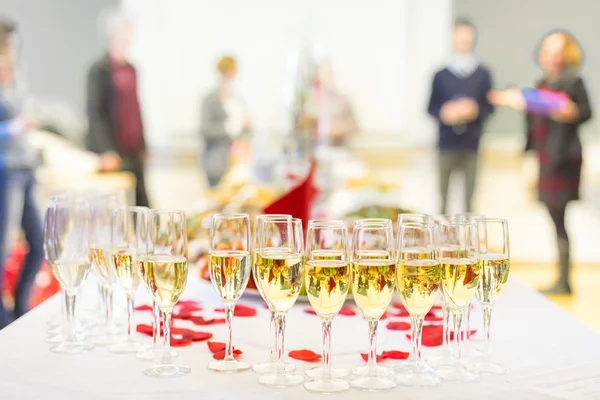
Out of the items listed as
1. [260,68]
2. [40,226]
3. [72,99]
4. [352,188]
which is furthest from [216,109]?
[352,188]

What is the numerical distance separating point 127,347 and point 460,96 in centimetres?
433

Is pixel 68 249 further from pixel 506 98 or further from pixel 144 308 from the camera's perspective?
pixel 506 98

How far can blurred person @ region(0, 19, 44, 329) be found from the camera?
3.22m

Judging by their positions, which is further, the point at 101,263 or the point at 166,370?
the point at 101,263

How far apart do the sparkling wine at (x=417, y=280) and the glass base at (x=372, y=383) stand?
0.33ft

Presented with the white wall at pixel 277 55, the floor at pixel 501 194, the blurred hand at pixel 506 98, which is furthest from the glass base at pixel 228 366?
the white wall at pixel 277 55

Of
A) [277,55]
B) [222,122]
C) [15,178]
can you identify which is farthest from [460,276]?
[277,55]

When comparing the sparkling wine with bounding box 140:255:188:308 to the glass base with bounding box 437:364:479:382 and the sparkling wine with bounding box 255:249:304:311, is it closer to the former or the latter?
the sparkling wine with bounding box 255:249:304:311

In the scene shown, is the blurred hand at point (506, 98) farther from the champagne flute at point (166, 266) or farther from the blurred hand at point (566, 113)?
the champagne flute at point (166, 266)

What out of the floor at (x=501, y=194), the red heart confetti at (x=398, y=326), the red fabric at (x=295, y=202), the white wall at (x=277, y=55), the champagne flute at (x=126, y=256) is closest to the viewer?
the champagne flute at (x=126, y=256)

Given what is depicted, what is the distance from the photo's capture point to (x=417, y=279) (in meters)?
1.01

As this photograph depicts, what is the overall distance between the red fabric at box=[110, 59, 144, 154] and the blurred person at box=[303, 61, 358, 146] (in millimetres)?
1174

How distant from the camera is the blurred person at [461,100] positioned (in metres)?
5.20

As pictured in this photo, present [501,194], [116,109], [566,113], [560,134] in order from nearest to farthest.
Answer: [566,113] → [560,134] → [116,109] → [501,194]
